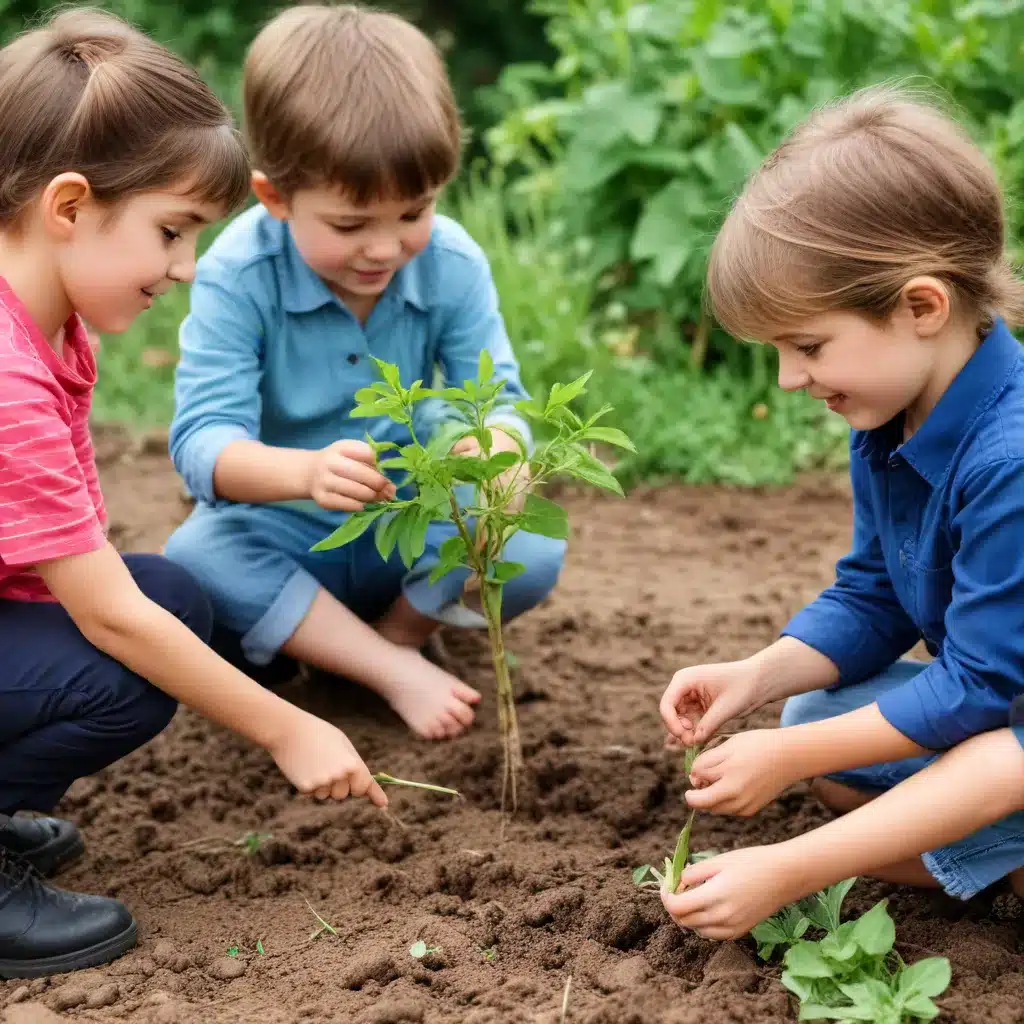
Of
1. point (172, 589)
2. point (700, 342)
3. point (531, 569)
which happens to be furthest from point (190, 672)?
point (700, 342)

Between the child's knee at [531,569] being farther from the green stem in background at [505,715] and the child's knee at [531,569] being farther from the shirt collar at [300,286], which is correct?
the shirt collar at [300,286]

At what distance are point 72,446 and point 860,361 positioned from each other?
3.83ft

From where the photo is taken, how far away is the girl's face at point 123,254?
2.01m

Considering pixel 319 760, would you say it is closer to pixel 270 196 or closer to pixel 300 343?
pixel 300 343

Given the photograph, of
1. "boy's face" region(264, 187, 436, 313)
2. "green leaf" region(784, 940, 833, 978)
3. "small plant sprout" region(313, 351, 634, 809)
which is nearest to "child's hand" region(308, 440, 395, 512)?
"small plant sprout" region(313, 351, 634, 809)

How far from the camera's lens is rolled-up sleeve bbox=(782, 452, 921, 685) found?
88.1 inches

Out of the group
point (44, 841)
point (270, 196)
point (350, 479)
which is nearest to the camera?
point (350, 479)

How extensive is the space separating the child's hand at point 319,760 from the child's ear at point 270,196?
1070mm

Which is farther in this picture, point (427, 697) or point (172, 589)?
point (427, 697)

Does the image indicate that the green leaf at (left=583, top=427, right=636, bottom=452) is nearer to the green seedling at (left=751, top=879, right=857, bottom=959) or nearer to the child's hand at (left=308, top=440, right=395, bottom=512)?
the child's hand at (left=308, top=440, right=395, bottom=512)

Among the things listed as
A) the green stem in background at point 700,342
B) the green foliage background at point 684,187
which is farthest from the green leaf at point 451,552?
the green stem in background at point 700,342

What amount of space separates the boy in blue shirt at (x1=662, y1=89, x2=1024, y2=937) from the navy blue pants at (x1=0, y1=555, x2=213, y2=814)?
2.76 feet

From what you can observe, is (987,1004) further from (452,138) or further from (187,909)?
(452,138)

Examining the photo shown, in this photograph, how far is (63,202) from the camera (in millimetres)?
1964
